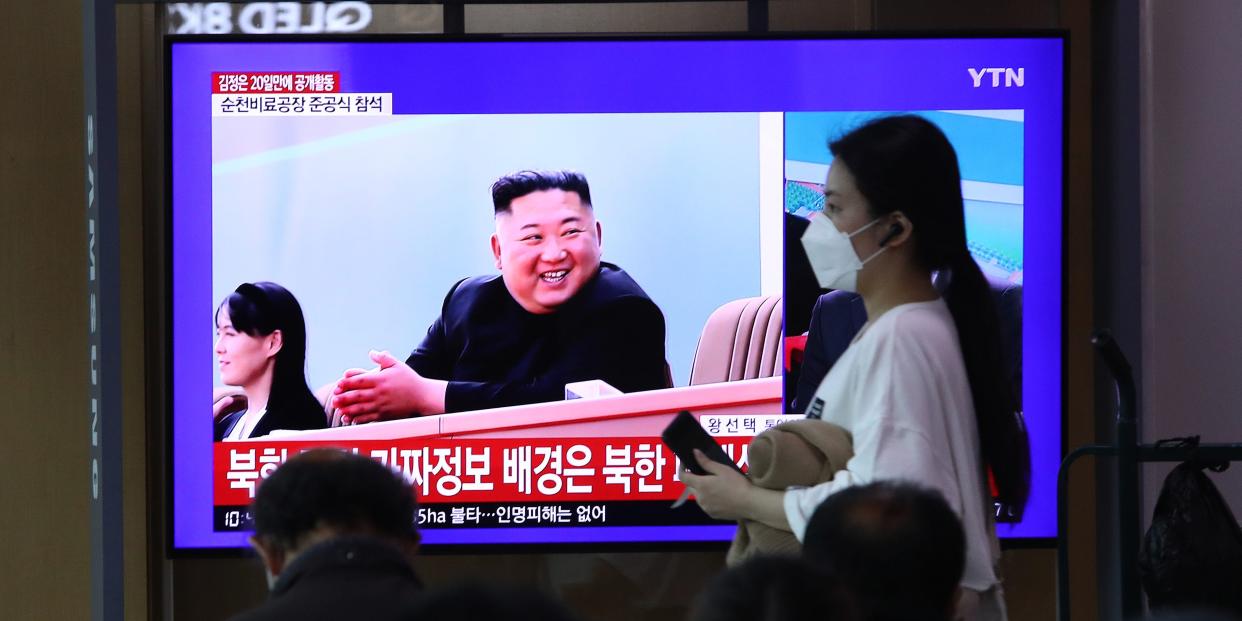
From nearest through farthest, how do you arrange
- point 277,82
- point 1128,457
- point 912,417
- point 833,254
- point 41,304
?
1. point 912,417
2. point 833,254
3. point 1128,457
4. point 277,82
5. point 41,304

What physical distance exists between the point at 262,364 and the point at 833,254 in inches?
74.6

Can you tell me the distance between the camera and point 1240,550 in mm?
2992

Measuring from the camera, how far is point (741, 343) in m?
A: 3.95

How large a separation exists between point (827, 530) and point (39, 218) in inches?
124

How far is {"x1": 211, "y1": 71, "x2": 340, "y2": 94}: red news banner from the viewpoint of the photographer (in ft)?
12.8

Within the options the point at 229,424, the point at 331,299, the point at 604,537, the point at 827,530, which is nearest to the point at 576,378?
the point at 604,537

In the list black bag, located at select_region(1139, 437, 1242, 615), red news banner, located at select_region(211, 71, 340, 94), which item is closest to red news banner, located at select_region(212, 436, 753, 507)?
red news banner, located at select_region(211, 71, 340, 94)

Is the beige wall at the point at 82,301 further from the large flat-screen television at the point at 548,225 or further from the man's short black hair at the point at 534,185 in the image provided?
the man's short black hair at the point at 534,185

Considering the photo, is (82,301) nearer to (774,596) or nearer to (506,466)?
(506,466)

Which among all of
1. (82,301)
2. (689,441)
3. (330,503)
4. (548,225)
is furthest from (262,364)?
(330,503)

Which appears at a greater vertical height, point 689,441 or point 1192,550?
point 689,441

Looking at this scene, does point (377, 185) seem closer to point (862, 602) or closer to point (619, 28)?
point (619, 28)

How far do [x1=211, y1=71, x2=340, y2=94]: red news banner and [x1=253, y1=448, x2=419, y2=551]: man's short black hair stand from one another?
2066 mm

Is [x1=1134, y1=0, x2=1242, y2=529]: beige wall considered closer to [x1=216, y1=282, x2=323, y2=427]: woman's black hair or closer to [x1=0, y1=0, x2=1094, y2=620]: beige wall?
[x1=0, y1=0, x2=1094, y2=620]: beige wall
